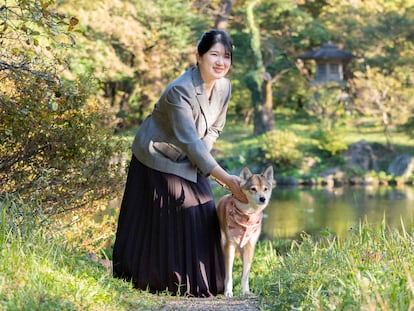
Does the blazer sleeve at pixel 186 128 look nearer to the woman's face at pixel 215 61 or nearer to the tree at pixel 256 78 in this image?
the woman's face at pixel 215 61

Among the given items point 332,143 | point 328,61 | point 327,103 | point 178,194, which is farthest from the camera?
point 328,61

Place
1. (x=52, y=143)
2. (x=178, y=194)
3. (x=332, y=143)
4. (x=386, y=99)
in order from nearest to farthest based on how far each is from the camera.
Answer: (x=178, y=194), (x=52, y=143), (x=332, y=143), (x=386, y=99)

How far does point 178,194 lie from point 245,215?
49 cm

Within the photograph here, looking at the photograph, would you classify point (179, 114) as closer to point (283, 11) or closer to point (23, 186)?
point (23, 186)

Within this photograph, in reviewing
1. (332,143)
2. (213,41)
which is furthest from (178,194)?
(332,143)

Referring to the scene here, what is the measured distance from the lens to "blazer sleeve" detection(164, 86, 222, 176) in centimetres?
482

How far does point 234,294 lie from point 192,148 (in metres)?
1.30

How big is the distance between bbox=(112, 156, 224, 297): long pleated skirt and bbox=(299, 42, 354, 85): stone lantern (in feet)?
81.0

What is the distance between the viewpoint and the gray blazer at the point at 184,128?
4855 millimetres

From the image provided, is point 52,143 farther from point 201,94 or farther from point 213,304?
point 213,304

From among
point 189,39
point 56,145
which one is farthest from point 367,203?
point 56,145

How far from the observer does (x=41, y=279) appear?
3.89 meters

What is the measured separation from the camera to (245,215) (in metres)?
4.98

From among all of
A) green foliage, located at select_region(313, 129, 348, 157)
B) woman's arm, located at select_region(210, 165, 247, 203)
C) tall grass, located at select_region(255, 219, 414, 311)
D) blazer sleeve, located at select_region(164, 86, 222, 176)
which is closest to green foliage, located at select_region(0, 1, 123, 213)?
blazer sleeve, located at select_region(164, 86, 222, 176)
